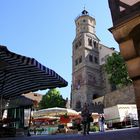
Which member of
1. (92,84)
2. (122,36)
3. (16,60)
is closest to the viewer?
(122,36)

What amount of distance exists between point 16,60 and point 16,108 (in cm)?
565

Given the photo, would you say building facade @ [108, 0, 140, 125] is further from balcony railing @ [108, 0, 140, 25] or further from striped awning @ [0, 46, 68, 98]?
striped awning @ [0, 46, 68, 98]

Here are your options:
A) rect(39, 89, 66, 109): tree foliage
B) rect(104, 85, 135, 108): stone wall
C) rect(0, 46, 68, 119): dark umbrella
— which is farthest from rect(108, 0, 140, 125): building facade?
rect(39, 89, 66, 109): tree foliage

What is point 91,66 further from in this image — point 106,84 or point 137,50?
point 137,50

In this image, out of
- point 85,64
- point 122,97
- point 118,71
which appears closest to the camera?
point 118,71

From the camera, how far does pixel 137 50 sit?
4.76 meters

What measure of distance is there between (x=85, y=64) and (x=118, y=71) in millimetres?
24241

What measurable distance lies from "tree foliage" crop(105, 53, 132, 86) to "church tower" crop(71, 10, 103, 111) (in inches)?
728

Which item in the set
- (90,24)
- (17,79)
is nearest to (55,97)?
(90,24)

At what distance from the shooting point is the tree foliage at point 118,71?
3825cm

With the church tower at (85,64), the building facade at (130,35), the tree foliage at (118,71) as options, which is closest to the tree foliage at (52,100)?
the church tower at (85,64)

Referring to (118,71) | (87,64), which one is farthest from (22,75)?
(87,64)

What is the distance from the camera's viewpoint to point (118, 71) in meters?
39.3

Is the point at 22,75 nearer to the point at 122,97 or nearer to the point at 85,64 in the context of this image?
the point at 122,97
